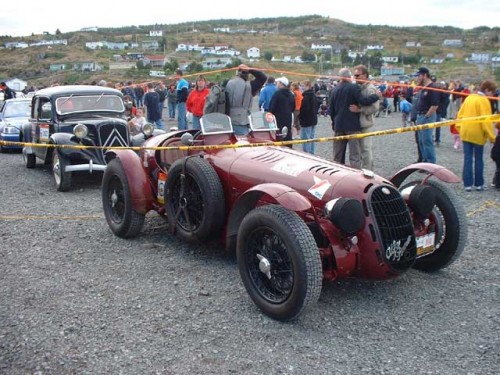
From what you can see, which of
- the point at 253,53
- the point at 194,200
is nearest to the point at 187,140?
the point at 194,200

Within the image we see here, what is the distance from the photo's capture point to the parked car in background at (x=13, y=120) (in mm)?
14086

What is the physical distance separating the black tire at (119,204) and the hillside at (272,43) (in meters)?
47.4

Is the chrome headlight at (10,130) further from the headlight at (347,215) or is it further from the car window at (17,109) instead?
the headlight at (347,215)

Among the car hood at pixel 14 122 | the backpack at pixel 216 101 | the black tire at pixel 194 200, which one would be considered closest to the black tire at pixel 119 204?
the black tire at pixel 194 200

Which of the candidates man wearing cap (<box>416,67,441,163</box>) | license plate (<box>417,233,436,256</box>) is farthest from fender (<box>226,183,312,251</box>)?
man wearing cap (<box>416,67,441,163</box>)

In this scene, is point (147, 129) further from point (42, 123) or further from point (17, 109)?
point (17, 109)

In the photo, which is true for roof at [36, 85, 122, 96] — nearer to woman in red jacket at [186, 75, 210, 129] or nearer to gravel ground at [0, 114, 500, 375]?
woman in red jacket at [186, 75, 210, 129]

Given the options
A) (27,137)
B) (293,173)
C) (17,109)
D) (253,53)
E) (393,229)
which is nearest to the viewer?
(393,229)

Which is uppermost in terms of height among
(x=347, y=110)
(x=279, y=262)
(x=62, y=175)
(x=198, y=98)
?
(x=198, y=98)

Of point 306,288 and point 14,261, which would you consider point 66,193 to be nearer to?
point 14,261

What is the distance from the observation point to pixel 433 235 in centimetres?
475

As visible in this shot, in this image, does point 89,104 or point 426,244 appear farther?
point 89,104

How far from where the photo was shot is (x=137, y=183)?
20.2 ft

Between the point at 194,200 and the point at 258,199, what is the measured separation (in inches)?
37.6
